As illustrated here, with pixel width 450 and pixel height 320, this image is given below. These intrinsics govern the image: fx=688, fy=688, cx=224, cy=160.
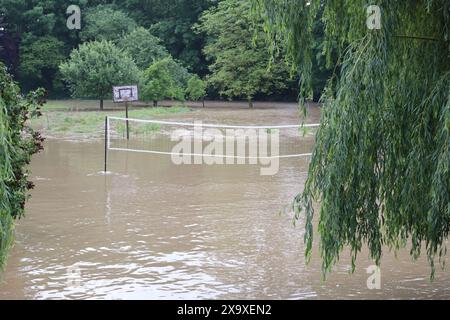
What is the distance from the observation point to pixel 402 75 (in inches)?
279

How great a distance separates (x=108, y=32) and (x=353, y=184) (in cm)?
4761

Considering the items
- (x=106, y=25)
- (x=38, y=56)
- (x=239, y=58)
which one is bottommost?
(x=239, y=58)

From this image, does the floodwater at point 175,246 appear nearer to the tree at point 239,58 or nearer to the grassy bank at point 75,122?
the grassy bank at point 75,122

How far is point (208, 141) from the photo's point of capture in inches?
1027

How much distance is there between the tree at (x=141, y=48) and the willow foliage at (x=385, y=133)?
41.5m

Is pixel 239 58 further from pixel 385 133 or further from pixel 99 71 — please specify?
pixel 385 133

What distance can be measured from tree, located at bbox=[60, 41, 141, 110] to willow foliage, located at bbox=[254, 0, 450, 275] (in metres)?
34.1

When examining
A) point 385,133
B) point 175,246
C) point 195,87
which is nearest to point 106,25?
point 195,87

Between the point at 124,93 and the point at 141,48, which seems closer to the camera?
the point at 124,93

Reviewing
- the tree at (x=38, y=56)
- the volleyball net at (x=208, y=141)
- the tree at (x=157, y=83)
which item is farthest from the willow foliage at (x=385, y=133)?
the tree at (x=38, y=56)

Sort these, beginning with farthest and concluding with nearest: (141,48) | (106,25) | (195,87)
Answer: (106,25), (141,48), (195,87)

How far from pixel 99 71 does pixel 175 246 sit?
1212 inches

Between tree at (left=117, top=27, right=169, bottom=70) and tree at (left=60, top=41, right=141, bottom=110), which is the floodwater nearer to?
tree at (left=60, top=41, right=141, bottom=110)
